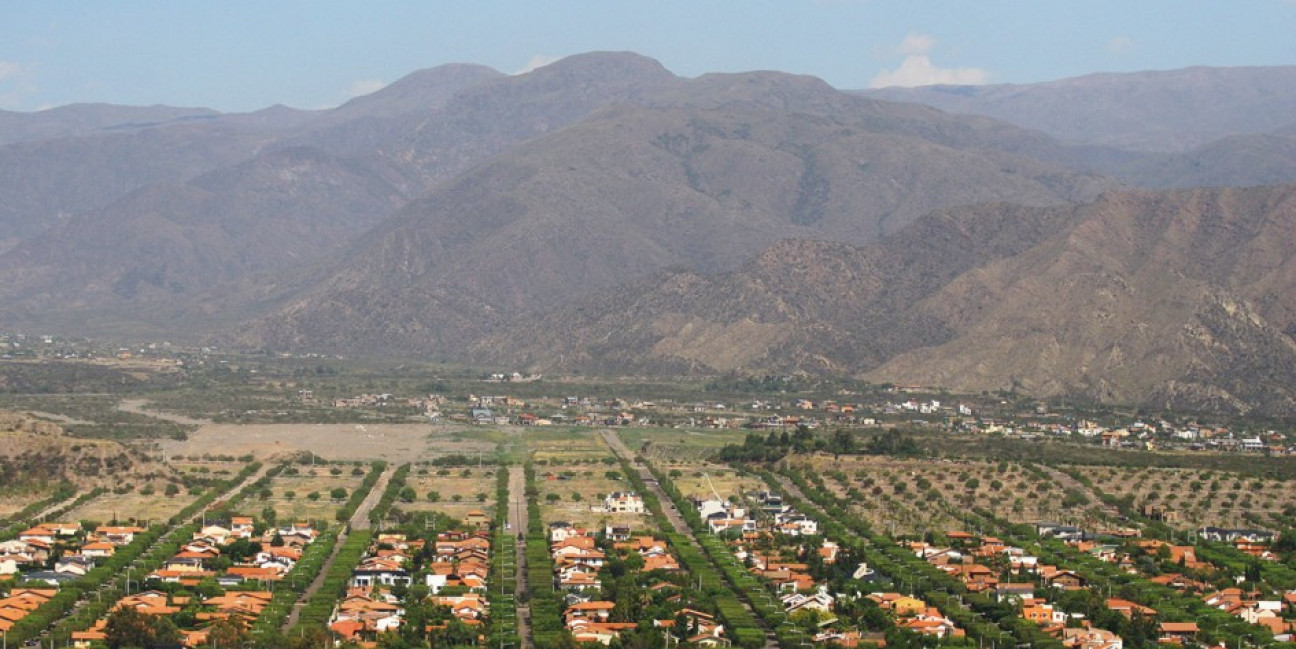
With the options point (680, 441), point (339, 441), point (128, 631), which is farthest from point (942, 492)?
point (128, 631)

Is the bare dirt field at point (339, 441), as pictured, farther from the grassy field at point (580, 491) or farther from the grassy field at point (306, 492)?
the grassy field at point (580, 491)

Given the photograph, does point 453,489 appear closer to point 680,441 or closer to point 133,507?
point 133,507

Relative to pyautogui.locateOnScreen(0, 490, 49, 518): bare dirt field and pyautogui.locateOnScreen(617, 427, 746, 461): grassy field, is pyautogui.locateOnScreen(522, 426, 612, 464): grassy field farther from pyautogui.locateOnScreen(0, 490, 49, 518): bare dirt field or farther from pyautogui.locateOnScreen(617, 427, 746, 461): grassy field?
pyautogui.locateOnScreen(0, 490, 49, 518): bare dirt field

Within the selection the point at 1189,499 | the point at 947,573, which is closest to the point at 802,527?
the point at 947,573

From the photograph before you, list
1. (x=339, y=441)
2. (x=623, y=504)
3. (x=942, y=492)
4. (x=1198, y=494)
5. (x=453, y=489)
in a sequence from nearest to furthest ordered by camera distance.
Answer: (x=623, y=504) → (x=1198, y=494) → (x=942, y=492) → (x=453, y=489) → (x=339, y=441)

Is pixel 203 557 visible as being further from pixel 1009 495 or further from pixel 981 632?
pixel 1009 495

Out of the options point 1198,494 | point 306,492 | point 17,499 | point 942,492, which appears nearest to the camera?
point 17,499

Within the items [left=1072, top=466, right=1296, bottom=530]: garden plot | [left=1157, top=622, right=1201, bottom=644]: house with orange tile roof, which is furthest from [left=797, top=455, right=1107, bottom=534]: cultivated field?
[left=1157, top=622, right=1201, bottom=644]: house with orange tile roof
